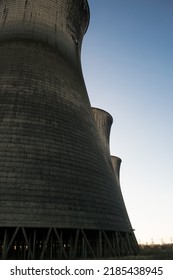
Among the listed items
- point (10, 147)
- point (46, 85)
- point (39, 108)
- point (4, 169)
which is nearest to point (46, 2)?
point (46, 85)

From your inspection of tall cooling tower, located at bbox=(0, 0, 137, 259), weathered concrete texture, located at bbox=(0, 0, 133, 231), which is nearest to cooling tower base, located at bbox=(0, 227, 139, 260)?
tall cooling tower, located at bbox=(0, 0, 137, 259)

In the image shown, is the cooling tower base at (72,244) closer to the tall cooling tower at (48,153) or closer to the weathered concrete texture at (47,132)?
the tall cooling tower at (48,153)

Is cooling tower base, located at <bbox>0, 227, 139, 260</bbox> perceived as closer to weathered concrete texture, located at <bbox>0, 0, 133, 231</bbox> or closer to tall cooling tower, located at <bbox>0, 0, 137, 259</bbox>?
tall cooling tower, located at <bbox>0, 0, 137, 259</bbox>

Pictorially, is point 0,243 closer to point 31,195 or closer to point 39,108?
point 31,195

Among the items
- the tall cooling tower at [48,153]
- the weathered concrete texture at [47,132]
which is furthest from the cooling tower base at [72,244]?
the weathered concrete texture at [47,132]

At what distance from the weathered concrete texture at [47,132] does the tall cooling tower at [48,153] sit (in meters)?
0.03

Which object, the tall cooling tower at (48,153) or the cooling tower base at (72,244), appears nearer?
the tall cooling tower at (48,153)

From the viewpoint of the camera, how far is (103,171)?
40.1ft

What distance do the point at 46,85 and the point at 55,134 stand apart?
9.29 ft

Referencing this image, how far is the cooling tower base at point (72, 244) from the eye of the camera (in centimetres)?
936

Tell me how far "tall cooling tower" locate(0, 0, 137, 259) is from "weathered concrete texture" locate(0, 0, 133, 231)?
34 millimetres

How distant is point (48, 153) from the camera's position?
32.5ft

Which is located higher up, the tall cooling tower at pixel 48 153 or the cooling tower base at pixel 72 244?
the tall cooling tower at pixel 48 153

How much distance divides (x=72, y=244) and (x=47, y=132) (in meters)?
4.52
